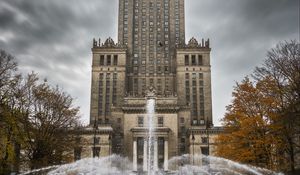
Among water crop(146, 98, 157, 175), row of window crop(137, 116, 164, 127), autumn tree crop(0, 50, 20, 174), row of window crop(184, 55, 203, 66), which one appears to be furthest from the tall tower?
autumn tree crop(0, 50, 20, 174)

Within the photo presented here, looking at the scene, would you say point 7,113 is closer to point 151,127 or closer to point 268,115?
point 268,115

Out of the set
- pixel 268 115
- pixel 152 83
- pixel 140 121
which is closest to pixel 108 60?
pixel 152 83

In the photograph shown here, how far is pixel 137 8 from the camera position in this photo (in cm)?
12769

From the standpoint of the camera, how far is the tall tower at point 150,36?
123m

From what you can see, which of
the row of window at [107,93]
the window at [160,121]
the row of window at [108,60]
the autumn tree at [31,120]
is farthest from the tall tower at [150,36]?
the autumn tree at [31,120]

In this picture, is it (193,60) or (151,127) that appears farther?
(193,60)

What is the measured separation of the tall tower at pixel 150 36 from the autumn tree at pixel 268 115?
3232 inches

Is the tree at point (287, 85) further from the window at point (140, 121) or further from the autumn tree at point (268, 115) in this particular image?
the window at point (140, 121)

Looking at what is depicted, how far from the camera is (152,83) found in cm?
12094

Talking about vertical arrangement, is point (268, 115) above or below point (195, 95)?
below

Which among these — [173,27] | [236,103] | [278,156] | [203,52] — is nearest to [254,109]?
[236,103]

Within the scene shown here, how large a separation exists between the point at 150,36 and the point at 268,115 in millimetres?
92096

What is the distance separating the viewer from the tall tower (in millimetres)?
123000

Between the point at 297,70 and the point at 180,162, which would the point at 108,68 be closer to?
the point at 180,162
